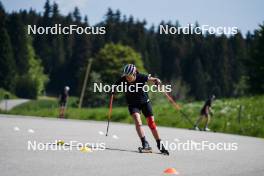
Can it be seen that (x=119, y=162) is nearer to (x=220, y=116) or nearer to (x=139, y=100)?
(x=139, y=100)

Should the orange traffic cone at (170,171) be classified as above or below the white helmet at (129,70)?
below

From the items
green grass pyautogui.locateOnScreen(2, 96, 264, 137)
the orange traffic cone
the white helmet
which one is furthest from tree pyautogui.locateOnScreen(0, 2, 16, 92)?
the orange traffic cone

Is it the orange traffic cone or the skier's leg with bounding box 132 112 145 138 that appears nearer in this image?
the orange traffic cone

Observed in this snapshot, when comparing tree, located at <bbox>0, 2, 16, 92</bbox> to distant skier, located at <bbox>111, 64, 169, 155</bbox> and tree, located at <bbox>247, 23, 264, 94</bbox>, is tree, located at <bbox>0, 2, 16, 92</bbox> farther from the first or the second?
distant skier, located at <bbox>111, 64, 169, 155</bbox>

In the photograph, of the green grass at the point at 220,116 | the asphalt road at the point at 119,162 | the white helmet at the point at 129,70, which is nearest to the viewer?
the asphalt road at the point at 119,162

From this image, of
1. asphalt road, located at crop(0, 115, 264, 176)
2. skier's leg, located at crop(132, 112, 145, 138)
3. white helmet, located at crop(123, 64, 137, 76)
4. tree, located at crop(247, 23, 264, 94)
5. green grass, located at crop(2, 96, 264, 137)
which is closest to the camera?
asphalt road, located at crop(0, 115, 264, 176)

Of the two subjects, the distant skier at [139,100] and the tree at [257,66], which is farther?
the tree at [257,66]

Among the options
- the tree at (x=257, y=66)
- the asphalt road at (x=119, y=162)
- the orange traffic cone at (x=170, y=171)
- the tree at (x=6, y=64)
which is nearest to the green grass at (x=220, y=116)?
the asphalt road at (x=119, y=162)

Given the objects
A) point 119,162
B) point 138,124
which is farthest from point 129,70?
point 119,162

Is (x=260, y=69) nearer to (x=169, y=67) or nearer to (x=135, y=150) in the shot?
(x=135, y=150)

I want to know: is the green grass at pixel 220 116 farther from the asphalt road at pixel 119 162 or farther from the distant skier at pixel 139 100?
the asphalt road at pixel 119 162

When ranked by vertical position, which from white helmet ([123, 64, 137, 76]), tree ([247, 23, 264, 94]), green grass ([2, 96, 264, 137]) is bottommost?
green grass ([2, 96, 264, 137])

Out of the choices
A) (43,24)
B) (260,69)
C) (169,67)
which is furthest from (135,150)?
(43,24)

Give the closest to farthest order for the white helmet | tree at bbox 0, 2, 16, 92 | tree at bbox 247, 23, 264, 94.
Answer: the white helmet < tree at bbox 247, 23, 264, 94 < tree at bbox 0, 2, 16, 92
